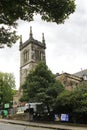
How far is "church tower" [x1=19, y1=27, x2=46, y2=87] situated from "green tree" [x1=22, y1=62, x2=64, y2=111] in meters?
47.5

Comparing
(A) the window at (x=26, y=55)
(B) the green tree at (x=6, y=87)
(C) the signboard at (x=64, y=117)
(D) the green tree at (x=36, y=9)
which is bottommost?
(C) the signboard at (x=64, y=117)

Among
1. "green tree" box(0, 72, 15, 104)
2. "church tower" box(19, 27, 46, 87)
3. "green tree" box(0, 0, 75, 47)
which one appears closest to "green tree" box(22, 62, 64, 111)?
"green tree" box(0, 0, 75, 47)

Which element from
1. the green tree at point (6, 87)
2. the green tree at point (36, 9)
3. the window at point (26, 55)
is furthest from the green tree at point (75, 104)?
the window at point (26, 55)

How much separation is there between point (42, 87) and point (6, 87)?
42821mm

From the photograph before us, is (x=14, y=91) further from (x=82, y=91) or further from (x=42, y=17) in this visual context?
(x=42, y=17)

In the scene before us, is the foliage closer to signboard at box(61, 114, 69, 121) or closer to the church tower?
signboard at box(61, 114, 69, 121)

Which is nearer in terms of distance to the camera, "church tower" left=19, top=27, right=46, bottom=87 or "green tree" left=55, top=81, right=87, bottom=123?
"green tree" left=55, top=81, right=87, bottom=123

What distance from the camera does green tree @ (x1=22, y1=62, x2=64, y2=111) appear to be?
46000 millimetres

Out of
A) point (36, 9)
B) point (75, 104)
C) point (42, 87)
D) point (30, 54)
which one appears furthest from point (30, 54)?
point (36, 9)

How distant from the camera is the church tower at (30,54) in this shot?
10219 centimetres

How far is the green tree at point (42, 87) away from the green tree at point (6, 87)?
124ft

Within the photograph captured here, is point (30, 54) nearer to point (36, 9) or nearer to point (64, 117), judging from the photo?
point (64, 117)

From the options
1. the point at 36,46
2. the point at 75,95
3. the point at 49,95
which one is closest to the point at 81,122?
the point at 75,95

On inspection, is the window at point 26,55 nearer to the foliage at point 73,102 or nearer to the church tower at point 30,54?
the church tower at point 30,54
